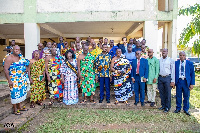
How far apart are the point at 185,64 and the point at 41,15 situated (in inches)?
230

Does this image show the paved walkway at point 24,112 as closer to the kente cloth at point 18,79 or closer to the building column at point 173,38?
the kente cloth at point 18,79

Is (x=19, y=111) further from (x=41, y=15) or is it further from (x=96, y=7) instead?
(x=96, y=7)

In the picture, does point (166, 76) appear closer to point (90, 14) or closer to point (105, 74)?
point (105, 74)

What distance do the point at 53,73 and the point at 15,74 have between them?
1.08m

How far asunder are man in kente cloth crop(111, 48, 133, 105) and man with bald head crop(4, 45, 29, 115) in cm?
252

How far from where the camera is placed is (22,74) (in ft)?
14.1

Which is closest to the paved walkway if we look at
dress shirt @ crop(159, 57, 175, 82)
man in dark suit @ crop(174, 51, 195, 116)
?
man in dark suit @ crop(174, 51, 195, 116)

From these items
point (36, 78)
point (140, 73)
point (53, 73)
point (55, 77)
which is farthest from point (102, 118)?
point (36, 78)

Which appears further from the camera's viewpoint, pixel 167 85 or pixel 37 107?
pixel 37 107

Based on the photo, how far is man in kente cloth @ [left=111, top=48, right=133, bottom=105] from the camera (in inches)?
196

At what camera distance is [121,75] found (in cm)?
503

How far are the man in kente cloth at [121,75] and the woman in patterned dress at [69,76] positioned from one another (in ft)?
3.94

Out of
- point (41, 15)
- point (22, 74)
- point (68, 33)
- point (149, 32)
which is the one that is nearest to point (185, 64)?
point (149, 32)

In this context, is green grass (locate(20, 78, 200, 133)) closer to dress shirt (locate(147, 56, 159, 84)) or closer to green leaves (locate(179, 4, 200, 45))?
dress shirt (locate(147, 56, 159, 84))
